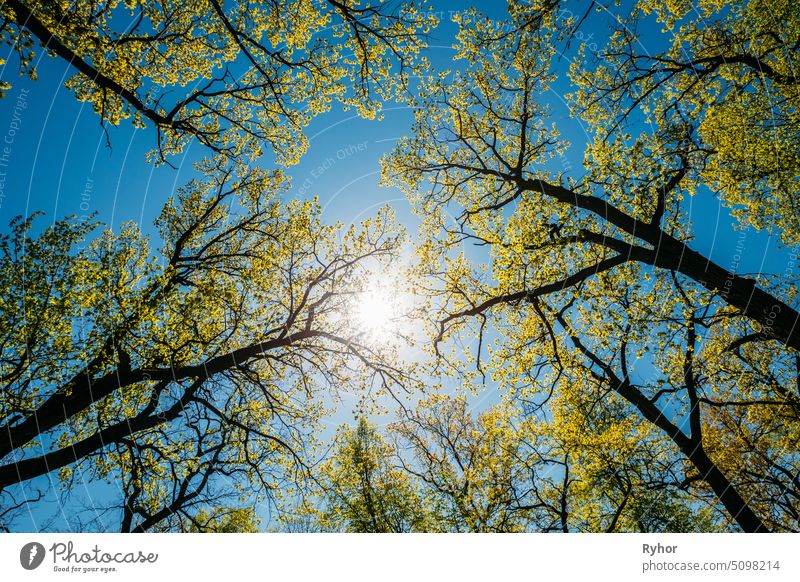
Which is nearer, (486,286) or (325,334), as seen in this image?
(325,334)

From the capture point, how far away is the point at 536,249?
1041cm

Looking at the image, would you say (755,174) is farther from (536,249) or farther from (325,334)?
(325,334)

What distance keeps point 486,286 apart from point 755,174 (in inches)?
305
